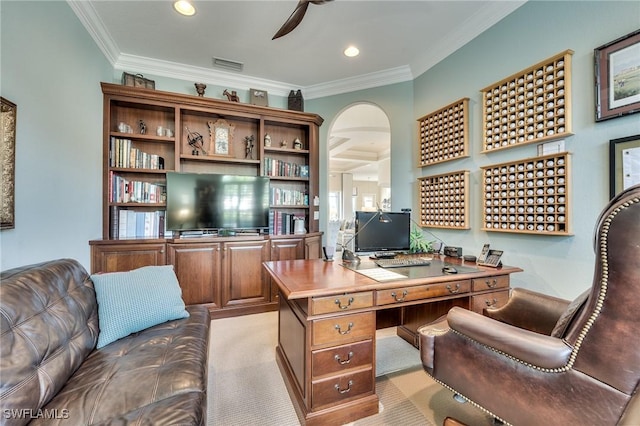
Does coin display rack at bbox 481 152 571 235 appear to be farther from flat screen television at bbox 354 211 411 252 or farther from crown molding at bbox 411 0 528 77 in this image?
crown molding at bbox 411 0 528 77

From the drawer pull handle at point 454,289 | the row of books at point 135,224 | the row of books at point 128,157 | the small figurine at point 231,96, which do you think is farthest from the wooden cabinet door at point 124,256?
the drawer pull handle at point 454,289

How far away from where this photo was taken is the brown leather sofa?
0.87m

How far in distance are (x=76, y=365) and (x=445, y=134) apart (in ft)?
10.8

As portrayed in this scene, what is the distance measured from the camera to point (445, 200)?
2771 millimetres

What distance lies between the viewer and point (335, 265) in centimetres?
193

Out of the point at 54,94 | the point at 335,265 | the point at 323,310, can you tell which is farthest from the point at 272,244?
the point at 54,94

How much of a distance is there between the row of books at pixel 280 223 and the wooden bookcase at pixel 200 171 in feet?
0.13

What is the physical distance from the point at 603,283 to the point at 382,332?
2.11 meters

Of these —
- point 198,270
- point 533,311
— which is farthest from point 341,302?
point 198,270

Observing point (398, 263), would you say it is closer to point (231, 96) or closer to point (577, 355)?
point (577, 355)

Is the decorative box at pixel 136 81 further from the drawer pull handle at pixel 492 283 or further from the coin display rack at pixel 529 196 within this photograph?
the drawer pull handle at pixel 492 283

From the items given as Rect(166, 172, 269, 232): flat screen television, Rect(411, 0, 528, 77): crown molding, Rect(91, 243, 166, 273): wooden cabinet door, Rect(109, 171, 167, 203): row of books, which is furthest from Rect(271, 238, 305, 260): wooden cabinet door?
Rect(411, 0, 528, 77): crown molding

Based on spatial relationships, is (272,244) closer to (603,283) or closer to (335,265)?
(335,265)

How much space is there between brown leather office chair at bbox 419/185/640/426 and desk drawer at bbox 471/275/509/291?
0.76 metres
